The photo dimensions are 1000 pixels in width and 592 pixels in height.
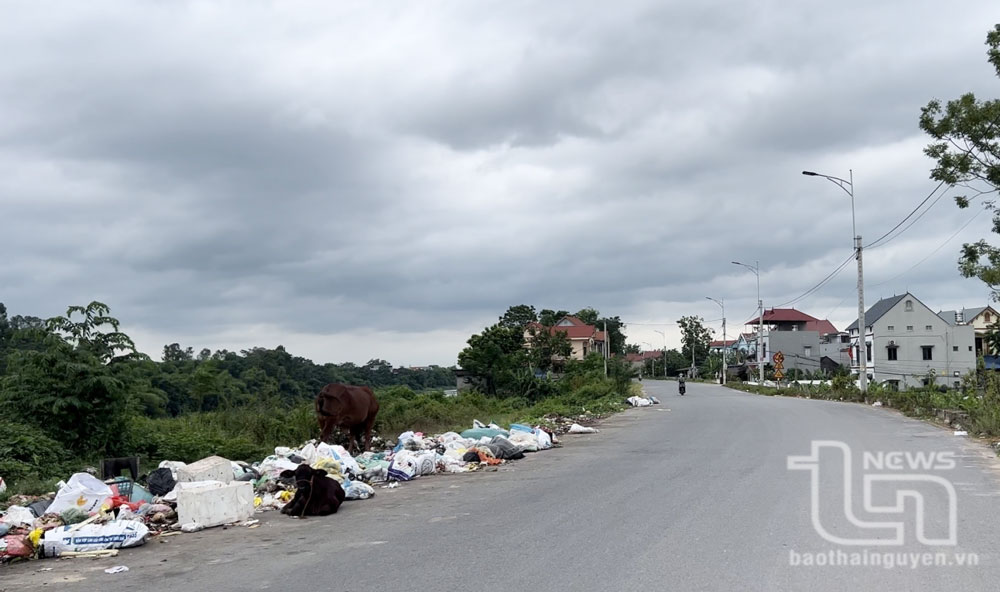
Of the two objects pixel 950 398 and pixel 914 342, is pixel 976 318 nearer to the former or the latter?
pixel 914 342

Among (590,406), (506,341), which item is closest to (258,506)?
(590,406)

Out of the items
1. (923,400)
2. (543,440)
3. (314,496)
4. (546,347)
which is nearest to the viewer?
(314,496)

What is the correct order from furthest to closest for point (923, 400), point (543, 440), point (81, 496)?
point (923, 400) → point (543, 440) → point (81, 496)

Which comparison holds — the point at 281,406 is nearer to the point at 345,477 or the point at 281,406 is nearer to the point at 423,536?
the point at 345,477

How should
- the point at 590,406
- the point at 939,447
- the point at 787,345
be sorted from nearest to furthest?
the point at 939,447 → the point at 590,406 → the point at 787,345

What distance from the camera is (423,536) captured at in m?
8.78

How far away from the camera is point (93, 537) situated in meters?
8.71

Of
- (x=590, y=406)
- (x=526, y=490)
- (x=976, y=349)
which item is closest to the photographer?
(x=526, y=490)

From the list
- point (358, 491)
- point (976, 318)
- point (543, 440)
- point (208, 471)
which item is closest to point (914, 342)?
point (976, 318)

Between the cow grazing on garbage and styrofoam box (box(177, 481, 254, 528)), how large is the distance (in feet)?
1.91

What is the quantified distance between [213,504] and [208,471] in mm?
2083

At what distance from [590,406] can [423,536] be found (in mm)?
26486

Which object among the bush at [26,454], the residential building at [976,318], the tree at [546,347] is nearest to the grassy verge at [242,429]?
the bush at [26,454]

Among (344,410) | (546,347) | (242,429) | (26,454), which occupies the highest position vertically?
(546,347)
